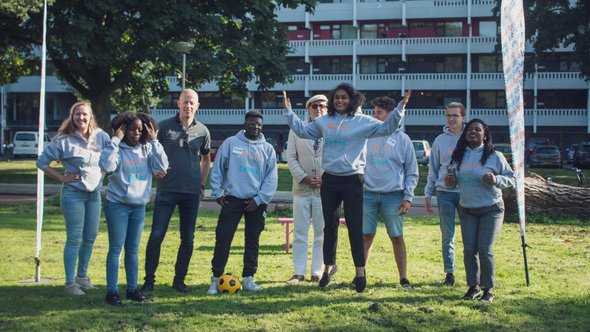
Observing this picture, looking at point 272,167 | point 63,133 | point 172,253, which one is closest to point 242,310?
point 272,167

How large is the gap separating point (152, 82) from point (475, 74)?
35186 mm

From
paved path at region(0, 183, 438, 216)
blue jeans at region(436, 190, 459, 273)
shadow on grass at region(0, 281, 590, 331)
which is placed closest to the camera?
shadow on grass at region(0, 281, 590, 331)

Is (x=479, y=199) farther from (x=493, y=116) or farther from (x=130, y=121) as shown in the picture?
(x=493, y=116)

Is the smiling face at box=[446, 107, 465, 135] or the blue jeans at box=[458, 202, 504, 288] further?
the smiling face at box=[446, 107, 465, 135]

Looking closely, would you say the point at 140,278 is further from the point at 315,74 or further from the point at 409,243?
the point at 315,74

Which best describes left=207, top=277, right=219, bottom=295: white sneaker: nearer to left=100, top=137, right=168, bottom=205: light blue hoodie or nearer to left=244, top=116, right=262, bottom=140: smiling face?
left=100, top=137, right=168, bottom=205: light blue hoodie

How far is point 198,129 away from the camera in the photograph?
343 inches

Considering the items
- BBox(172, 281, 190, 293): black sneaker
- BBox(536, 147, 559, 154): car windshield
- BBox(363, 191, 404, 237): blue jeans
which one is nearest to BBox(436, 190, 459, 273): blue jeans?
BBox(363, 191, 404, 237): blue jeans

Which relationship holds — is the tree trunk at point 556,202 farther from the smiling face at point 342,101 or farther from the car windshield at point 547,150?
the car windshield at point 547,150

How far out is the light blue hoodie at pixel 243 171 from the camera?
8641mm

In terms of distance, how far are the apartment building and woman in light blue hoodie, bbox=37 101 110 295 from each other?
54.1 meters

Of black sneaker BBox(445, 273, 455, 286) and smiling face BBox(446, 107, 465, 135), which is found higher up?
smiling face BBox(446, 107, 465, 135)

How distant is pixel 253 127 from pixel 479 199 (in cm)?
248

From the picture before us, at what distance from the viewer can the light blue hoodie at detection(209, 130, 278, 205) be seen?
864 centimetres
